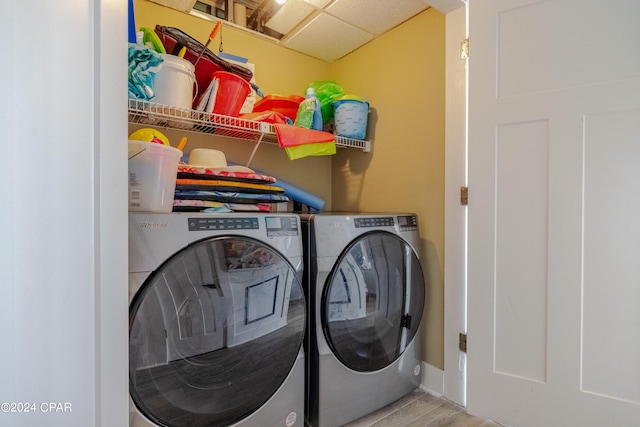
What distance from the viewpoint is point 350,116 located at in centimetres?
176

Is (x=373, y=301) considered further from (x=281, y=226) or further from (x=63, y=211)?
(x=63, y=211)

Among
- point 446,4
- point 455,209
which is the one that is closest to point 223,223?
point 455,209

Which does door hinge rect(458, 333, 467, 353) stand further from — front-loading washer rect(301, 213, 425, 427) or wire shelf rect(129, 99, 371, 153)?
wire shelf rect(129, 99, 371, 153)

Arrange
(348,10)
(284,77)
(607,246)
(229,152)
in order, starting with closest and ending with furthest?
(607,246) → (348,10) → (229,152) → (284,77)

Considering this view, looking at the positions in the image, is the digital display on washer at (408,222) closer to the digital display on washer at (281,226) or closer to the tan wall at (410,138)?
Answer: the tan wall at (410,138)

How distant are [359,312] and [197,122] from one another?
3.75 ft

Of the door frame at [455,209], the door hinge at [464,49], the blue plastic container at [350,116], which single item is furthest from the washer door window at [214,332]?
the door hinge at [464,49]

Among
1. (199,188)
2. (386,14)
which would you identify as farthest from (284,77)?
(199,188)

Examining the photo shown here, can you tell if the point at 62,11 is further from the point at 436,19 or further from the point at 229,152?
the point at 436,19

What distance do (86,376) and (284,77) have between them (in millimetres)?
1947

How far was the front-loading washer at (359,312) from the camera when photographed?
1.19m

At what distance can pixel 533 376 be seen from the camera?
3.89ft

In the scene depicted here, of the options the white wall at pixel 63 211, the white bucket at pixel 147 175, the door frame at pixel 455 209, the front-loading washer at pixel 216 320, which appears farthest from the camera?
the door frame at pixel 455 209

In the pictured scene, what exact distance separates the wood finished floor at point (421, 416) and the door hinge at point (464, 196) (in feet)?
3.24
